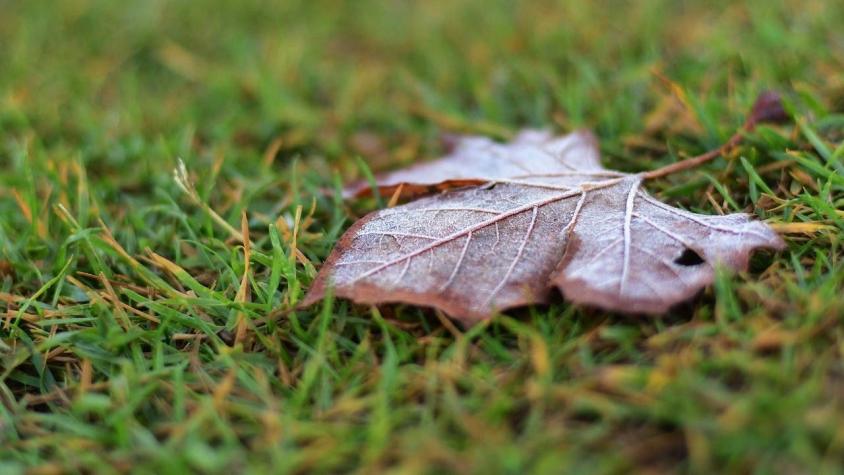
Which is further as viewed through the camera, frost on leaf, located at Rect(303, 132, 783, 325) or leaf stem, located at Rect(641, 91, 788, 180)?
leaf stem, located at Rect(641, 91, 788, 180)

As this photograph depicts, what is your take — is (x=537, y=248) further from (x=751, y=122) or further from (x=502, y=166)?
(x=751, y=122)

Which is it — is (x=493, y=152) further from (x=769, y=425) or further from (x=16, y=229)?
(x=16, y=229)

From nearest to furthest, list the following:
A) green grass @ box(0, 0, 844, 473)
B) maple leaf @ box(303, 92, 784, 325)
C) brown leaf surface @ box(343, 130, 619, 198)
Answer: green grass @ box(0, 0, 844, 473)
maple leaf @ box(303, 92, 784, 325)
brown leaf surface @ box(343, 130, 619, 198)

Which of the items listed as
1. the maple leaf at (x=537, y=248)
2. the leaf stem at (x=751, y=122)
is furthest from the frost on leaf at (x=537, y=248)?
the leaf stem at (x=751, y=122)

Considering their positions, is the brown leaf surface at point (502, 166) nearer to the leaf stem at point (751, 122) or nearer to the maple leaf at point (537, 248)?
the maple leaf at point (537, 248)

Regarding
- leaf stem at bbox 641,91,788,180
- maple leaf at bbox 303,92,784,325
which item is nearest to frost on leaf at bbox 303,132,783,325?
maple leaf at bbox 303,92,784,325

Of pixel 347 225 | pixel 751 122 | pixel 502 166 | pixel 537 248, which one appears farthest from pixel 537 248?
pixel 751 122

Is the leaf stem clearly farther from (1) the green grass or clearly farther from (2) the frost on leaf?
(2) the frost on leaf
